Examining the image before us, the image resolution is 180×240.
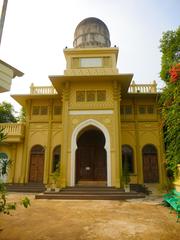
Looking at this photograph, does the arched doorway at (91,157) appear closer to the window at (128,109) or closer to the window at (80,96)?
the window at (80,96)

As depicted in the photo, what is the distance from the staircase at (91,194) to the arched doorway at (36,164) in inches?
175

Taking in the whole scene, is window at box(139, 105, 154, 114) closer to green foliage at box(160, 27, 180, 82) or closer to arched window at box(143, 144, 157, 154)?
arched window at box(143, 144, 157, 154)

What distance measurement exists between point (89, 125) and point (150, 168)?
5663 mm

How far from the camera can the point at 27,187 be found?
13.8 metres


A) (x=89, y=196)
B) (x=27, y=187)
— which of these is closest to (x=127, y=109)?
(x=89, y=196)

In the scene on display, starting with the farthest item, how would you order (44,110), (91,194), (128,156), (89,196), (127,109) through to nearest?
(44,110), (127,109), (128,156), (91,194), (89,196)

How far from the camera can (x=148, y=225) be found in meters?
5.52

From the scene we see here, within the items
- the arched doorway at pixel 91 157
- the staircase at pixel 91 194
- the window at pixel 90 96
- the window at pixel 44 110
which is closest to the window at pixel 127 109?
the arched doorway at pixel 91 157

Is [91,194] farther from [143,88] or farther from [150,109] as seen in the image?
[143,88]

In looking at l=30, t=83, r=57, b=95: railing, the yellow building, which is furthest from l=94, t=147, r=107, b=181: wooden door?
l=30, t=83, r=57, b=95: railing

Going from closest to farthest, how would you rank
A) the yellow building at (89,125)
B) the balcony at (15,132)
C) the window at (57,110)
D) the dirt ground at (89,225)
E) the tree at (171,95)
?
the dirt ground at (89,225) → the tree at (171,95) → the yellow building at (89,125) → the balcony at (15,132) → the window at (57,110)

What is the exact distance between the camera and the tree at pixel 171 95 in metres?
7.43

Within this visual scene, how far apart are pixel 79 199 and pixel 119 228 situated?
560 centimetres

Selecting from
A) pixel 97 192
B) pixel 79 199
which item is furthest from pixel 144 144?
pixel 79 199
